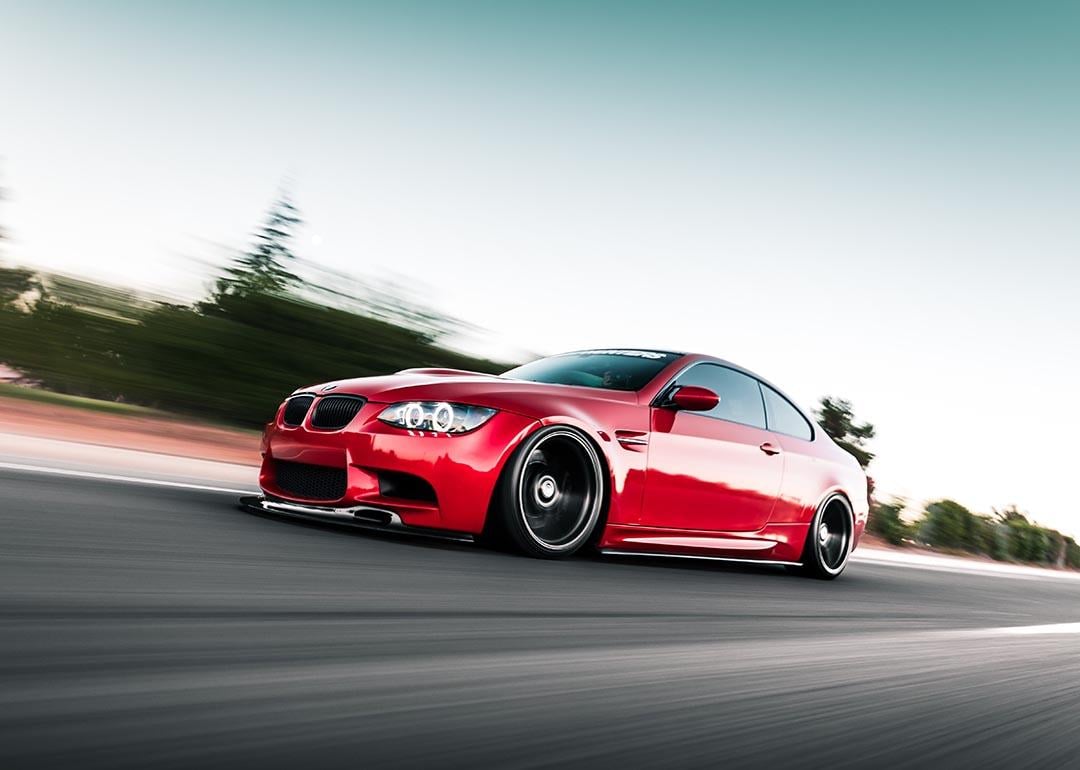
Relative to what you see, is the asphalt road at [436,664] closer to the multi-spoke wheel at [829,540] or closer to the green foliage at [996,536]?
the multi-spoke wheel at [829,540]

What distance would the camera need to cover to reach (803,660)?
13.0 ft

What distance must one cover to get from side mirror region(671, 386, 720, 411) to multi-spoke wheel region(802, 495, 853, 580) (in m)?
1.82

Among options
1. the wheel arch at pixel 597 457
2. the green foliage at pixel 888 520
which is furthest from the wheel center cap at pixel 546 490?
the green foliage at pixel 888 520

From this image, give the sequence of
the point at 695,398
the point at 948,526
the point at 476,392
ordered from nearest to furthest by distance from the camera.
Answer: the point at 476,392 < the point at 695,398 < the point at 948,526

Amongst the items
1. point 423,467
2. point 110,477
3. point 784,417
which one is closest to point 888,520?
point 784,417

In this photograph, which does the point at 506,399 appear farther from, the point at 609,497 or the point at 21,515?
the point at 21,515

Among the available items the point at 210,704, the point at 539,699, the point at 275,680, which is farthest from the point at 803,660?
the point at 210,704

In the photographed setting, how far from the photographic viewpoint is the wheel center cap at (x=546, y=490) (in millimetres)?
6117

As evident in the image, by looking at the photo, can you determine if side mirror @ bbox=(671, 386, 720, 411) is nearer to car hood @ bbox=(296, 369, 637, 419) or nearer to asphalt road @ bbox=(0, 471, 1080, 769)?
car hood @ bbox=(296, 369, 637, 419)

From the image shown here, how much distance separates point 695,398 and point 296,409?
2.29 m

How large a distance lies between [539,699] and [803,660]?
5.08 feet

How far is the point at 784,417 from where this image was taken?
802 centimetres

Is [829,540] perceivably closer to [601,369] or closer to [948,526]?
[601,369]

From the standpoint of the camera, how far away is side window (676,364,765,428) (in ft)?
24.0
